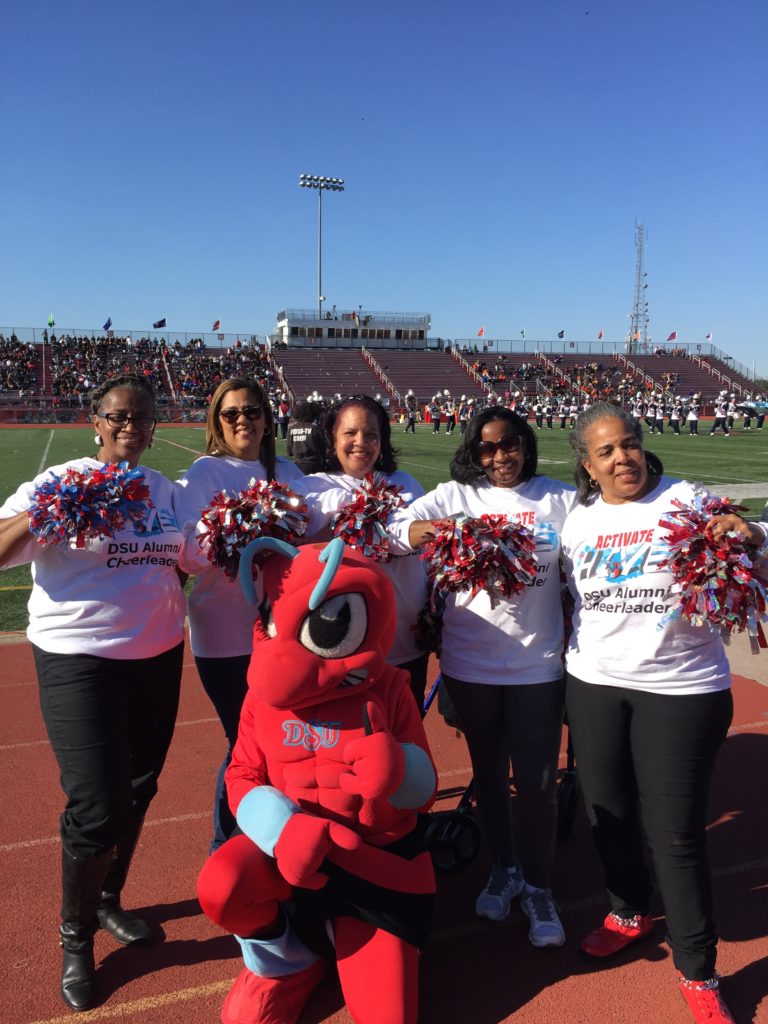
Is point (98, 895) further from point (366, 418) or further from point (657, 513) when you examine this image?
point (657, 513)

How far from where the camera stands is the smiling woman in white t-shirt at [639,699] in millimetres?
2387

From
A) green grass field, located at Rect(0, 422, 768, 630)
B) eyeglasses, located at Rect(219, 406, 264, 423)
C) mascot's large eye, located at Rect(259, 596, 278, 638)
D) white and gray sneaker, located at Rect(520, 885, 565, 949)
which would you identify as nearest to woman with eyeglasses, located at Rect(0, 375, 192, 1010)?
eyeglasses, located at Rect(219, 406, 264, 423)

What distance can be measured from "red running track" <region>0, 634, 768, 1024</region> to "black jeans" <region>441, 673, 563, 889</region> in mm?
364

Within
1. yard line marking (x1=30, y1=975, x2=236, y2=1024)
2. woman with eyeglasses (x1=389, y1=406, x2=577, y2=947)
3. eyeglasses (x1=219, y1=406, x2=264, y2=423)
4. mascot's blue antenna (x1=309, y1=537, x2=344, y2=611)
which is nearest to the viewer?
mascot's blue antenna (x1=309, y1=537, x2=344, y2=611)

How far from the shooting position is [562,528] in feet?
9.17

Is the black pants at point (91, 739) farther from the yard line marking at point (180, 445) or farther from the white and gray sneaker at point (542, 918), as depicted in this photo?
the yard line marking at point (180, 445)

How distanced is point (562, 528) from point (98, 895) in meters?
2.12

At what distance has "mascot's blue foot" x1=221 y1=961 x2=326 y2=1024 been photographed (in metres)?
2.38

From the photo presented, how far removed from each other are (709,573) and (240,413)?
1.82m

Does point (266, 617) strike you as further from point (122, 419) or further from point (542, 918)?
point (542, 918)

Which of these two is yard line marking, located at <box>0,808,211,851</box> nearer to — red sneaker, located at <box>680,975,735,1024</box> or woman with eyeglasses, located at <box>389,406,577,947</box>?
woman with eyeglasses, located at <box>389,406,577,947</box>

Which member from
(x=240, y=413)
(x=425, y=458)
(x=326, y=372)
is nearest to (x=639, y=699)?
(x=240, y=413)

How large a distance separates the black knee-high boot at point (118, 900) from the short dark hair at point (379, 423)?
164cm

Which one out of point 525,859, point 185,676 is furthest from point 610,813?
point 185,676
